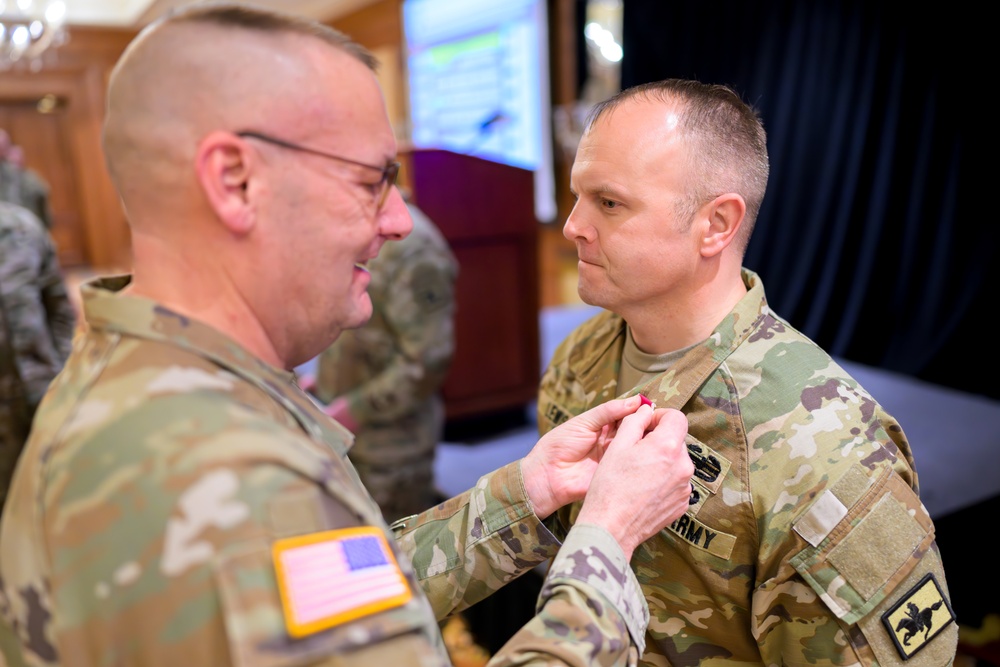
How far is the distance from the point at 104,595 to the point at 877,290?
4.23 m

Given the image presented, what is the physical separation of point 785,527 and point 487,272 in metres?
2.71

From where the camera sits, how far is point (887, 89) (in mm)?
3783

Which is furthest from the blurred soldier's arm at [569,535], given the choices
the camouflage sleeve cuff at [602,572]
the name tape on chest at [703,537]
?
the name tape on chest at [703,537]

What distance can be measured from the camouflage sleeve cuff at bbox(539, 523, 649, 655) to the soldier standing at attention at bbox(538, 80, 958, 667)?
0.87ft

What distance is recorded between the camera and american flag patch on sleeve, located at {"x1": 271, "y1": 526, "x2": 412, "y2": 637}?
595 millimetres

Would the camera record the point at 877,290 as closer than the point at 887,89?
No

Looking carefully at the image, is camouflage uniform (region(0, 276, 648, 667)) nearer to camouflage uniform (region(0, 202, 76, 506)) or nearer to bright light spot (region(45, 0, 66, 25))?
camouflage uniform (region(0, 202, 76, 506))

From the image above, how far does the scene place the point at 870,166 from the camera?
3.97 metres

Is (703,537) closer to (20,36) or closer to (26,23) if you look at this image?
(26,23)

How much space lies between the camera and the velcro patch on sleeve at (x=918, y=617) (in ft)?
3.26

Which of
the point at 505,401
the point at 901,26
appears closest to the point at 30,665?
the point at 505,401

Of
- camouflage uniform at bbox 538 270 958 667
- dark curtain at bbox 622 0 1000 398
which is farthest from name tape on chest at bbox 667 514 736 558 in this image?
dark curtain at bbox 622 0 1000 398

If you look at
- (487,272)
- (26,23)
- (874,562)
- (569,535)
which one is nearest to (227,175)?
(569,535)

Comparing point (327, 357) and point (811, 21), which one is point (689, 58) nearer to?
point (811, 21)
